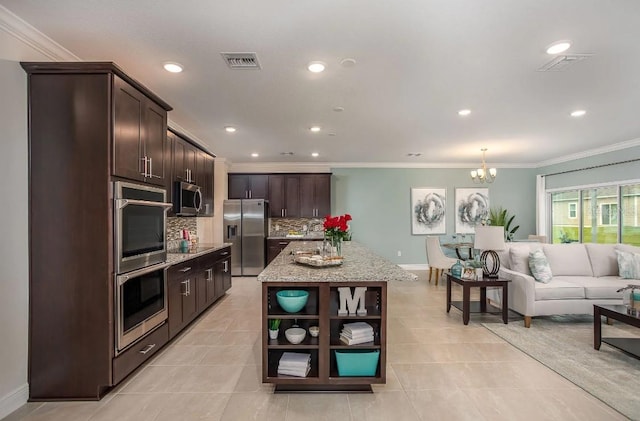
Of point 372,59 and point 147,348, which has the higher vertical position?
point 372,59

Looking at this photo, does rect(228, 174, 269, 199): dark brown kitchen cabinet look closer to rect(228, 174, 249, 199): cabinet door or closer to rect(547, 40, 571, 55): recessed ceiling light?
rect(228, 174, 249, 199): cabinet door

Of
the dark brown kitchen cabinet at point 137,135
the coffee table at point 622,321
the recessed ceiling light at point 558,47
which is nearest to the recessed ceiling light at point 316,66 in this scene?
the dark brown kitchen cabinet at point 137,135

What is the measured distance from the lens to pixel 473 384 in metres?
2.45

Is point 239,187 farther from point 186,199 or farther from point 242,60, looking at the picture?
point 242,60

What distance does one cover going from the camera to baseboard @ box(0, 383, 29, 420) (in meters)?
1.99

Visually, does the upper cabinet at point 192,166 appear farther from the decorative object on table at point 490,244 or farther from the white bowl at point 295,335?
the decorative object on table at point 490,244

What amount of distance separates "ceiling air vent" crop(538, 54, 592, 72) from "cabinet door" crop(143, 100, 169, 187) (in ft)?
11.1

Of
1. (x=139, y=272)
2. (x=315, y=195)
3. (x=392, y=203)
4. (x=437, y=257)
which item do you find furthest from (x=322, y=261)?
(x=392, y=203)

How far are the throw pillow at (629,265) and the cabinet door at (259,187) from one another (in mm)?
6031

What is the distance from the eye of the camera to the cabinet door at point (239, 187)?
721cm

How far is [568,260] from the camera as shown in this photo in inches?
169

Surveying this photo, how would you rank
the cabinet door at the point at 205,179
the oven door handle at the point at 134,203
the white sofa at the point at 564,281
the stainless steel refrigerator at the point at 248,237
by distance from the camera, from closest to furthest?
the oven door handle at the point at 134,203
the white sofa at the point at 564,281
the cabinet door at the point at 205,179
the stainless steel refrigerator at the point at 248,237

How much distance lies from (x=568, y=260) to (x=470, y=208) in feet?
11.1

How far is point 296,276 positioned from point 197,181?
3.12m
